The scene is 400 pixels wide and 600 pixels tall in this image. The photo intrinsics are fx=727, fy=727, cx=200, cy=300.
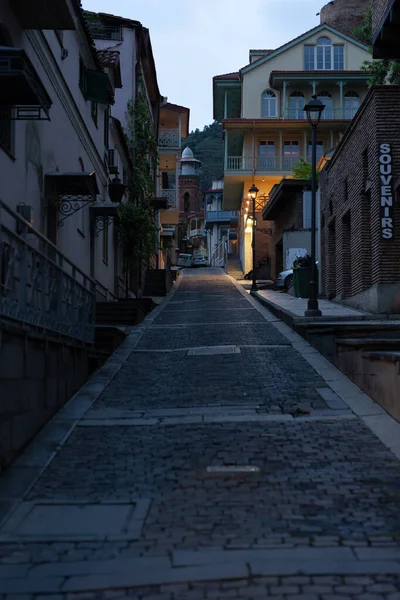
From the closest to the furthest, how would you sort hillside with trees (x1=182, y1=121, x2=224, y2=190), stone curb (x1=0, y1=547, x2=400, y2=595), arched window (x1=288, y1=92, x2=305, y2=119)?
stone curb (x1=0, y1=547, x2=400, y2=595)
arched window (x1=288, y1=92, x2=305, y2=119)
hillside with trees (x1=182, y1=121, x2=224, y2=190)

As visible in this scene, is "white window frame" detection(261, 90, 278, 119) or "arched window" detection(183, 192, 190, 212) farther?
"arched window" detection(183, 192, 190, 212)

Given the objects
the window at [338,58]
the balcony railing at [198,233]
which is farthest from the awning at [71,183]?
the balcony railing at [198,233]

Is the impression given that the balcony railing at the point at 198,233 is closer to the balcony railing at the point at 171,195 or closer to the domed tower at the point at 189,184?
the domed tower at the point at 189,184

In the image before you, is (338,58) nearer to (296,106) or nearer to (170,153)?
(296,106)

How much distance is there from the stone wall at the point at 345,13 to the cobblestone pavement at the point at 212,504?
268 feet

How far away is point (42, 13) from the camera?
12023mm

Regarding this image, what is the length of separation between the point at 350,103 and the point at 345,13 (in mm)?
39802

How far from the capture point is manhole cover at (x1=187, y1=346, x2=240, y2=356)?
530 inches

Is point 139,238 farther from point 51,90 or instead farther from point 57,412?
point 57,412

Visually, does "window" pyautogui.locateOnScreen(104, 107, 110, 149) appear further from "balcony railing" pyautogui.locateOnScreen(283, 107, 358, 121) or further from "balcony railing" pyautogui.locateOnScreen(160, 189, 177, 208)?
"balcony railing" pyautogui.locateOnScreen(283, 107, 358, 121)

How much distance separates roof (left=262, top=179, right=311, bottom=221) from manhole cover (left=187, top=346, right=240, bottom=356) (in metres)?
21.3

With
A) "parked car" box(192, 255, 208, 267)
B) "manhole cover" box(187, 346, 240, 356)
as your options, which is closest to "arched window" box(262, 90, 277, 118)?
"parked car" box(192, 255, 208, 267)

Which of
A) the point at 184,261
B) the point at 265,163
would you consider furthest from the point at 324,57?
the point at 184,261

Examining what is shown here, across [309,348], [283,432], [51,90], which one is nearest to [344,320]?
[309,348]
